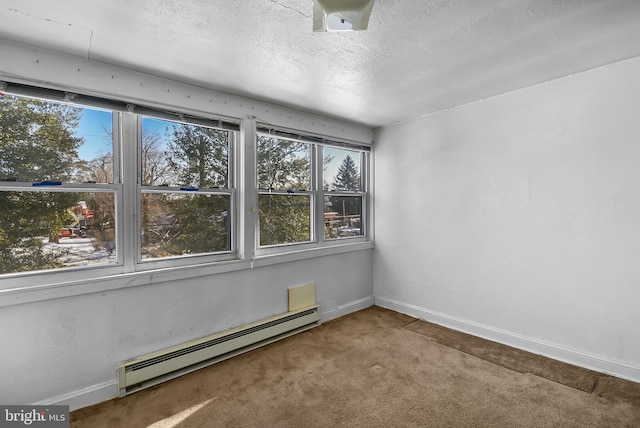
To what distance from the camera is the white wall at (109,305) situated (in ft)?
6.17

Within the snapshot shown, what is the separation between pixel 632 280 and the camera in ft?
7.28

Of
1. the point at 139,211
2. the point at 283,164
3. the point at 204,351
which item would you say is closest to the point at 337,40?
the point at 283,164

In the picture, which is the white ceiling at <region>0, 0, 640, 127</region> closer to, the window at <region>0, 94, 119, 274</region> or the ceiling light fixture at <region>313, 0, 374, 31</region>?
the ceiling light fixture at <region>313, 0, 374, 31</region>

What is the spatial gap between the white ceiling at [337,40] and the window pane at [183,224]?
38.5 inches

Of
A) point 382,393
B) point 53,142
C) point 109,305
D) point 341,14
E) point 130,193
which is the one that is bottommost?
point 382,393

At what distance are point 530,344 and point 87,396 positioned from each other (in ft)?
11.6

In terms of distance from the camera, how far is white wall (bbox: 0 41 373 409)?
74.1 inches

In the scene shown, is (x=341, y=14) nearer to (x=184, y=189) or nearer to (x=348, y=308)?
(x=184, y=189)

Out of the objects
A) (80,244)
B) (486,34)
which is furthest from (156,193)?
(486,34)

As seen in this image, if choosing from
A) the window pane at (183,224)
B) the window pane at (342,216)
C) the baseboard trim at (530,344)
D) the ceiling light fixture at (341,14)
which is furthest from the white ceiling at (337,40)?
the baseboard trim at (530,344)

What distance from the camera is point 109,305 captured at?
2162 millimetres

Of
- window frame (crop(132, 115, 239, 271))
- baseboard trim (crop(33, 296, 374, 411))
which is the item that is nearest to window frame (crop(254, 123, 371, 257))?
window frame (crop(132, 115, 239, 271))

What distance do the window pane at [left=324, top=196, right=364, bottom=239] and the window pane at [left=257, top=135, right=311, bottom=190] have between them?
423mm

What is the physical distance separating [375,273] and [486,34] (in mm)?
2929
